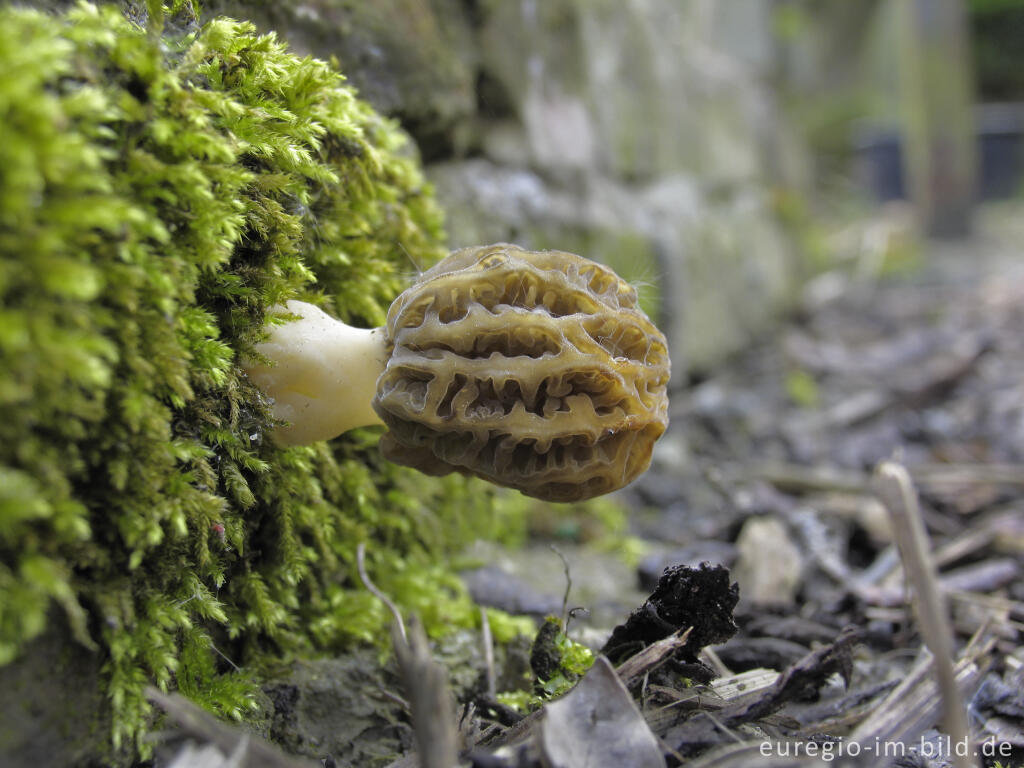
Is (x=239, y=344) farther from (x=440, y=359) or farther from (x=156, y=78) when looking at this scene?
(x=156, y=78)

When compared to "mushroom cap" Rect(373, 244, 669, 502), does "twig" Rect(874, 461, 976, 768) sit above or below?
below

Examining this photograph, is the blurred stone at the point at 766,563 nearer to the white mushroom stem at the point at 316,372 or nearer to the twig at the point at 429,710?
the white mushroom stem at the point at 316,372

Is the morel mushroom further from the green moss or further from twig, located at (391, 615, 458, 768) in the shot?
twig, located at (391, 615, 458, 768)

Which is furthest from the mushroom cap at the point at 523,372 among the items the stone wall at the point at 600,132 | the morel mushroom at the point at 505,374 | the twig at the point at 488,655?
the stone wall at the point at 600,132

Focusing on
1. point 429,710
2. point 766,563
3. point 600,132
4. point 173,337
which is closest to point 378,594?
point 429,710

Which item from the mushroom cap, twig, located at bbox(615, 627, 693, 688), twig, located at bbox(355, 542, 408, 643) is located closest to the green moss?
twig, located at bbox(355, 542, 408, 643)
